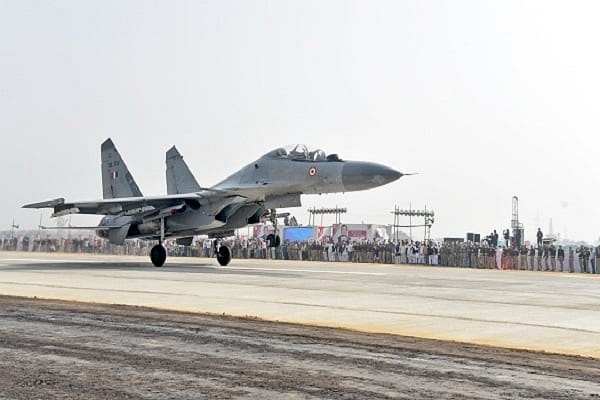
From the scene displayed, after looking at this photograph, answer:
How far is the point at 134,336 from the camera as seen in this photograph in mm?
9609

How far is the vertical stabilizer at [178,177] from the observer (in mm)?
33219

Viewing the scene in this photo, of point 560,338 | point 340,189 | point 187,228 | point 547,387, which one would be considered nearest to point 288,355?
point 547,387

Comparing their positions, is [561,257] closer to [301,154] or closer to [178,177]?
[301,154]

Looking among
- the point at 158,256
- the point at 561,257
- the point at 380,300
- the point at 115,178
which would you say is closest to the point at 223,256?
the point at 158,256

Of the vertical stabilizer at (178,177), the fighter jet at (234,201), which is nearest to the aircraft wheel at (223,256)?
the fighter jet at (234,201)

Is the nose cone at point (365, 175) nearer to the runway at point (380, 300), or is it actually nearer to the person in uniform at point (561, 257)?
the runway at point (380, 300)

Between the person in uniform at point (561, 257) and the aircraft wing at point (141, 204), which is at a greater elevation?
the aircraft wing at point (141, 204)

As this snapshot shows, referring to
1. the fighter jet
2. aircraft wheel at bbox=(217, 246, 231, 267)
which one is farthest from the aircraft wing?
aircraft wheel at bbox=(217, 246, 231, 267)

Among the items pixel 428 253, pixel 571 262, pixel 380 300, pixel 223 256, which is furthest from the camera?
pixel 428 253

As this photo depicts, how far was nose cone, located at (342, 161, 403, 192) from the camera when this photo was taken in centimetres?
2348

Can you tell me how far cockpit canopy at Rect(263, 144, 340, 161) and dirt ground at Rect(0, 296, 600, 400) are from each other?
47.3ft

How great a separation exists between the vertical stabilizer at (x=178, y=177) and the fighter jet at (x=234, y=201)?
2908 mm

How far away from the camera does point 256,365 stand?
7660 millimetres

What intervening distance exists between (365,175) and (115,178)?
49.8 ft
